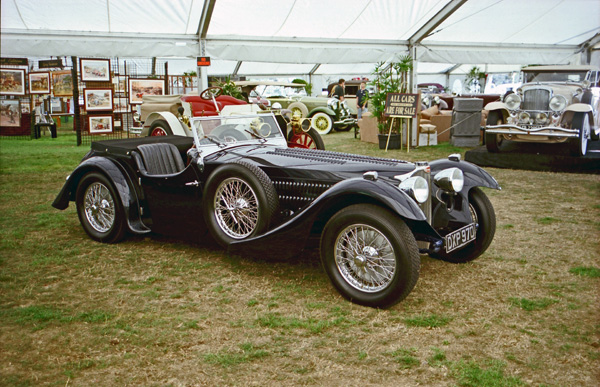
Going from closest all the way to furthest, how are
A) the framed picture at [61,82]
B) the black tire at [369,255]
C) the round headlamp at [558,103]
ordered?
the black tire at [369,255] → the round headlamp at [558,103] → the framed picture at [61,82]

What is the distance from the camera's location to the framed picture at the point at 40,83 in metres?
17.8

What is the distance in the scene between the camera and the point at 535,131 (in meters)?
8.88

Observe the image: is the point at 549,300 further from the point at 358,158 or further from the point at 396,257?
the point at 358,158

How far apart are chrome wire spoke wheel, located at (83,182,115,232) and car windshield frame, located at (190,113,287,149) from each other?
106 centimetres

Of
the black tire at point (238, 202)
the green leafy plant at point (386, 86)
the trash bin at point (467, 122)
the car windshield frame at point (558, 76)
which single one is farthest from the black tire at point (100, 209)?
the trash bin at point (467, 122)

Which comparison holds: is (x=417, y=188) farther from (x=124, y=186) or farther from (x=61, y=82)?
(x=61, y=82)

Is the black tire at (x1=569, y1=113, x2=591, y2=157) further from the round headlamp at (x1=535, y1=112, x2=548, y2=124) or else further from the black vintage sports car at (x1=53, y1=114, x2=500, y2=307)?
the black vintage sports car at (x1=53, y1=114, x2=500, y2=307)

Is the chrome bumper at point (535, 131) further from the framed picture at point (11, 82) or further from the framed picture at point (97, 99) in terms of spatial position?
the framed picture at point (11, 82)

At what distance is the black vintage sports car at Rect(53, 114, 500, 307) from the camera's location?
3.23 meters

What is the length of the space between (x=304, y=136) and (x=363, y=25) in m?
6.98

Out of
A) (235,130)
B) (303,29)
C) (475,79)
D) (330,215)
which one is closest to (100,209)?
(235,130)

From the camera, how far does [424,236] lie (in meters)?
3.46

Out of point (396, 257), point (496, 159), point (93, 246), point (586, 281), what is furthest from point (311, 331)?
point (496, 159)

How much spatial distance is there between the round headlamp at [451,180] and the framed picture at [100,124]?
1272cm
